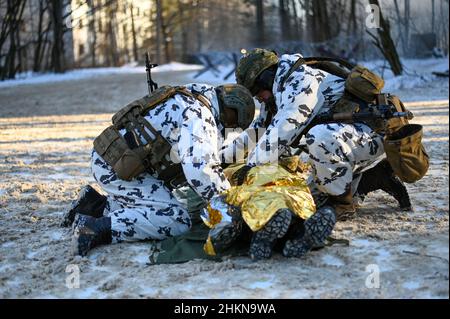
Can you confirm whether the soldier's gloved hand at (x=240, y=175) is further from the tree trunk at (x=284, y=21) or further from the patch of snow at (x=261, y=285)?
the tree trunk at (x=284, y=21)

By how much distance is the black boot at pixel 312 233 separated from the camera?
326 centimetres

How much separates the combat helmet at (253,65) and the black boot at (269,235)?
1264 millimetres

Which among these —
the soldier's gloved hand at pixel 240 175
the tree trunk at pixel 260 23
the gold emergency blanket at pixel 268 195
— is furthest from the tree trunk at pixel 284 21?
the gold emergency blanket at pixel 268 195

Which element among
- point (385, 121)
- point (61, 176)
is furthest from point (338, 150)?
point (61, 176)

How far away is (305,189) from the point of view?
3.71 m

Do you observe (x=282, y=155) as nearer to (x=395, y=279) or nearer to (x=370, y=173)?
(x=370, y=173)

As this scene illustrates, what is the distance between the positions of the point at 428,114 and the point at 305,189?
6730 mm

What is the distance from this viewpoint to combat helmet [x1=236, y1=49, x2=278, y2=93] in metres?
4.21

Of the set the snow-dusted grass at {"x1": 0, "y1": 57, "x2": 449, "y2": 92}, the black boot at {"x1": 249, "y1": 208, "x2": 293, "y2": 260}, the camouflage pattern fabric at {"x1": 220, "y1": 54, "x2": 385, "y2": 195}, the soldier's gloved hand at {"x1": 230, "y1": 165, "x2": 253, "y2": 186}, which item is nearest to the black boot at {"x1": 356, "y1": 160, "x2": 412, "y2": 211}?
the camouflage pattern fabric at {"x1": 220, "y1": 54, "x2": 385, "y2": 195}

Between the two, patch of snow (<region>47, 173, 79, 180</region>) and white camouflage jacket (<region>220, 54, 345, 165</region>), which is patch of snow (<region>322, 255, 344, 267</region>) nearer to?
white camouflage jacket (<region>220, 54, 345, 165</region>)

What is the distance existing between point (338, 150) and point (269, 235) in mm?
978

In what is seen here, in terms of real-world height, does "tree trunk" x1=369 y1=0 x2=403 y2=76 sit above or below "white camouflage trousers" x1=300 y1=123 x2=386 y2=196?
above

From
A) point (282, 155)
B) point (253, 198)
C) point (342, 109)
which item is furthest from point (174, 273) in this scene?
point (342, 109)

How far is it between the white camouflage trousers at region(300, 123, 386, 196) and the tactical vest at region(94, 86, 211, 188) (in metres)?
0.75
